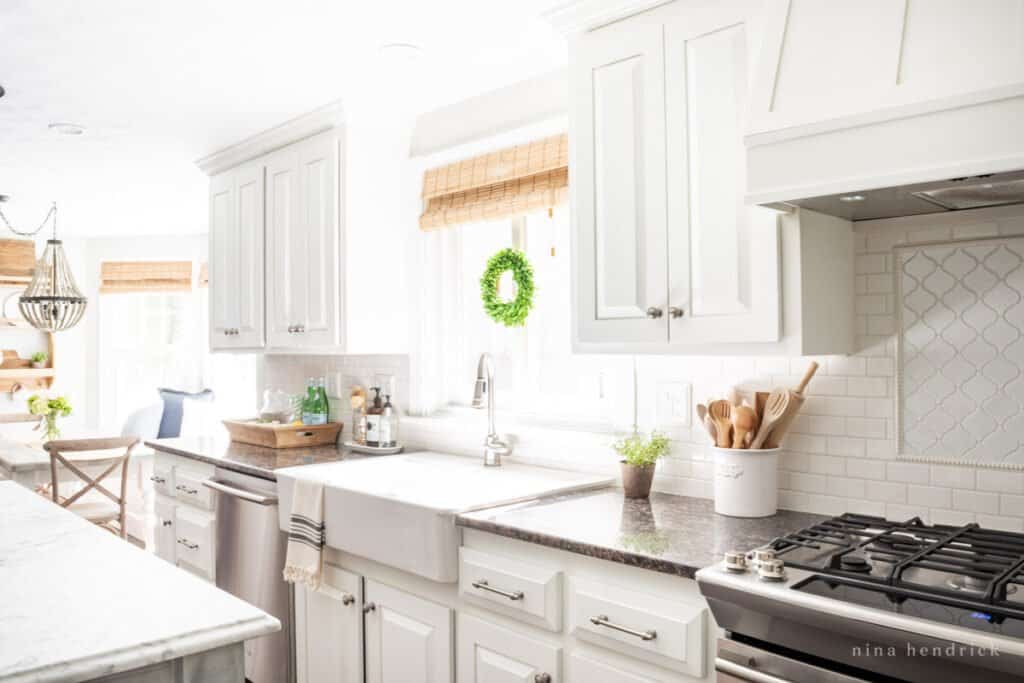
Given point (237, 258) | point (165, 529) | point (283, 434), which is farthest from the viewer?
point (237, 258)

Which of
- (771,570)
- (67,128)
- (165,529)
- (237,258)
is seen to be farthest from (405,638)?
(67,128)

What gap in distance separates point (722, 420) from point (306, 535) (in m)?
1.38

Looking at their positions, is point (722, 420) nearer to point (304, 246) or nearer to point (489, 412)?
point (489, 412)

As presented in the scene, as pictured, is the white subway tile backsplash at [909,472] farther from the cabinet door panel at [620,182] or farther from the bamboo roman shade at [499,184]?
Result: the bamboo roman shade at [499,184]

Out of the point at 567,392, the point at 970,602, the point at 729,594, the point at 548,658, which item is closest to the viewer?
the point at 970,602

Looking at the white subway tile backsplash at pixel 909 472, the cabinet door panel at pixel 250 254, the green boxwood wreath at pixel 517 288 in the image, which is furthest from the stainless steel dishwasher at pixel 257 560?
the white subway tile backsplash at pixel 909 472

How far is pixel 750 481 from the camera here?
2057 millimetres

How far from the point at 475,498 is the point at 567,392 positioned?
803 mm

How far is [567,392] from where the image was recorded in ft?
9.82

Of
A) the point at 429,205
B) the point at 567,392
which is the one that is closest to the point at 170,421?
the point at 429,205

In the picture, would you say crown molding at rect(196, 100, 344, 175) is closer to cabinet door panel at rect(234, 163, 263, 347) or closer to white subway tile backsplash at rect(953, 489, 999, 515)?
cabinet door panel at rect(234, 163, 263, 347)

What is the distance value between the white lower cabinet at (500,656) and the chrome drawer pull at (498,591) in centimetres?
10

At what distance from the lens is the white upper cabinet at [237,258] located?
3.79m

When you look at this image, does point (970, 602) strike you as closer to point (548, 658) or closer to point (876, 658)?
point (876, 658)
